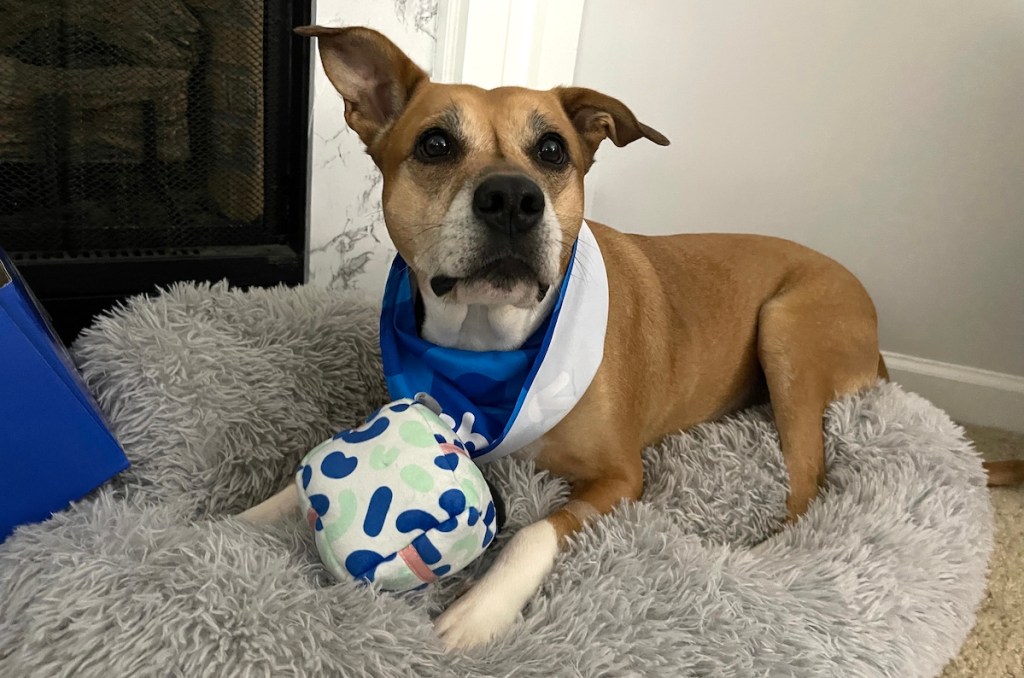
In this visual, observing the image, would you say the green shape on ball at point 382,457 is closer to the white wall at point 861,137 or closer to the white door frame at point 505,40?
the white door frame at point 505,40

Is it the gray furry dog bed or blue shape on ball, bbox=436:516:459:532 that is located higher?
blue shape on ball, bbox=436:516:459:532

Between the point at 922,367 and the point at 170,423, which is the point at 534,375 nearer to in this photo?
the point at 170,423

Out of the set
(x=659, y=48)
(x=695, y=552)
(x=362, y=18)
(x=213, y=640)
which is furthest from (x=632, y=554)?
(x=659, y=48)

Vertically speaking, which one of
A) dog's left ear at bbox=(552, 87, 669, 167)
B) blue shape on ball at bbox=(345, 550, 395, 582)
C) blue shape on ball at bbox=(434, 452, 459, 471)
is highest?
dog's left ear at bbox=(552, 87, 669, 167)

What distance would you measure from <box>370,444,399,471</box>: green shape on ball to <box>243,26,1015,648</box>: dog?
26 cm

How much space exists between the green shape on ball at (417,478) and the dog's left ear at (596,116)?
2.82 feet

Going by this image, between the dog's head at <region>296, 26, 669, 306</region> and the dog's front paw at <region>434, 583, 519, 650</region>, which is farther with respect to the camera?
the dog's head at <region>296, 26, 669, 306</region>

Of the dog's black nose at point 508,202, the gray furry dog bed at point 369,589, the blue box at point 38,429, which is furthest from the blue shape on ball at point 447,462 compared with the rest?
the blue box at point 38,429

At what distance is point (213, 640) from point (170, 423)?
67 centimetres

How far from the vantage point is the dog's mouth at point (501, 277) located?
141 cm

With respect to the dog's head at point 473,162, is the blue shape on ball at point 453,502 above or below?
below

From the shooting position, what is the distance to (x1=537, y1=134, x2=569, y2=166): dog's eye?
1.59m

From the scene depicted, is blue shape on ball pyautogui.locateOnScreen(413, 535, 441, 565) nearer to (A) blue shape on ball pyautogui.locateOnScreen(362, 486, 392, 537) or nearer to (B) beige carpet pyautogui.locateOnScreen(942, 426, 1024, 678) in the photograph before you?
(A) blue shape on ball pyautogui.locateOnScreen(362, 486, 392, 537)

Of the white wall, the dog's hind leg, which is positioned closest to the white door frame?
the white wall
